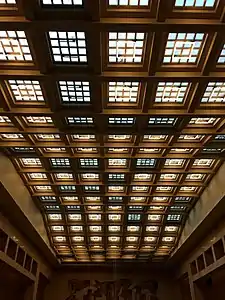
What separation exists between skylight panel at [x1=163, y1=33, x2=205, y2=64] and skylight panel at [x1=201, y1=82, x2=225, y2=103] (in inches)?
62.5

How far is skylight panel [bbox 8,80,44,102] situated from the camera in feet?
35.3

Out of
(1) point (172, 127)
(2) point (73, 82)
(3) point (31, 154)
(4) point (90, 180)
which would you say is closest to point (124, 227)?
(4) point (90, 180)

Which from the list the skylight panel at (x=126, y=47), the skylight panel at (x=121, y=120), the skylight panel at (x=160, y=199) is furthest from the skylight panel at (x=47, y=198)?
the skylight panel at (x=126, y=47)

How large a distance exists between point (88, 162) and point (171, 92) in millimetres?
6898

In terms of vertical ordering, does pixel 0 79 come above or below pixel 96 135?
below

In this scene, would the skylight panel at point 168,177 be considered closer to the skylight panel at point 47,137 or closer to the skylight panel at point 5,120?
the skylight panel at point 47,137

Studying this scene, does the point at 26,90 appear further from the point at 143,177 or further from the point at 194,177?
the point at 194,177

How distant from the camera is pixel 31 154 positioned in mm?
15594

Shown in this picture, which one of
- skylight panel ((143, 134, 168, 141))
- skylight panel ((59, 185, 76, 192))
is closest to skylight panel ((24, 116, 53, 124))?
skylight panel ((143, 134, 168, 141))

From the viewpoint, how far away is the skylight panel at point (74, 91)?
10734mm

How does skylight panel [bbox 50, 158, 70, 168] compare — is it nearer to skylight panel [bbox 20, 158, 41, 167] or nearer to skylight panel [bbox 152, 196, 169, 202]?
skylight panel [bbox 20, 158, 41, 167]

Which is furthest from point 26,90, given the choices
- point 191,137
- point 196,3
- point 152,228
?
point 152,228

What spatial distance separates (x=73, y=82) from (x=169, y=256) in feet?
76.0

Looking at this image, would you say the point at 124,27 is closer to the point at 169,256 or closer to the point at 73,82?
the point at 73,82
